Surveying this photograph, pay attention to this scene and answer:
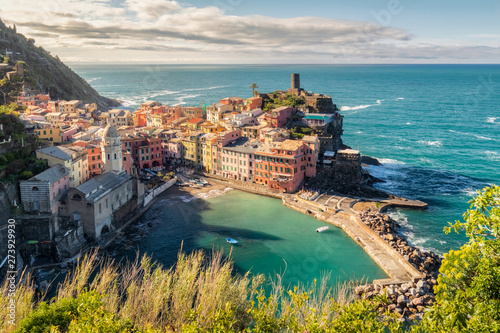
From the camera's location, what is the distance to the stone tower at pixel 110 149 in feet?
184

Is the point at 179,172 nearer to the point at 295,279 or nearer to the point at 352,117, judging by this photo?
the point at 295,279

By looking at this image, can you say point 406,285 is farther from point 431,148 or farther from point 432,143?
point 432,143

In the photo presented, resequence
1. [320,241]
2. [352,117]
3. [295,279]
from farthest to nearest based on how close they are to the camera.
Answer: [352,117] < [320,241] < [295,279]

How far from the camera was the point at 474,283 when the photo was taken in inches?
518

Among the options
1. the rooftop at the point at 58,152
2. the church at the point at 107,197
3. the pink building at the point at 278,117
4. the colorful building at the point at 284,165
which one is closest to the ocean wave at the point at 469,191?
the colorful building at the point at 284,165

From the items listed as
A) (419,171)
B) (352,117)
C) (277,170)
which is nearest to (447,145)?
(419,171)

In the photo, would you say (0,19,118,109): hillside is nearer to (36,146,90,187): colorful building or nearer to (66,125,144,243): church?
(36,146,90,187): colorful building

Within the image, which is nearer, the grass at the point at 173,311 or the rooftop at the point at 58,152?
the grass at the point at 173,311

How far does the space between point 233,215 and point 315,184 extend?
16987mm

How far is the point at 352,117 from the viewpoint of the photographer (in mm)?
137375

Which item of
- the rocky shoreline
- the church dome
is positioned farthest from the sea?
the church dome

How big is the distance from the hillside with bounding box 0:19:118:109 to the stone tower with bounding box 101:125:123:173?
68608 mm

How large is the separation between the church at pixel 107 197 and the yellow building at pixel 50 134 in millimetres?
14982

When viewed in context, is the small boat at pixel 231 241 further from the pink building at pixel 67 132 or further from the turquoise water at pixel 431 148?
the pink building at pixel 67 132
